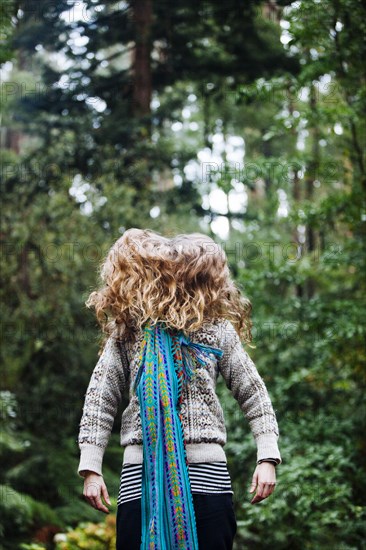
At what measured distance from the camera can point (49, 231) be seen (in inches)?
305

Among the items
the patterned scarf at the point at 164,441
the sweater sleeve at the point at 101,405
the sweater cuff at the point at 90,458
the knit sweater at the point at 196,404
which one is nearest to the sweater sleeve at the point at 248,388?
the knit sweater at the point at 196,404

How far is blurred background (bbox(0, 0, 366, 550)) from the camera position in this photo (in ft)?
17.6

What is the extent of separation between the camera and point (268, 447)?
2.47m

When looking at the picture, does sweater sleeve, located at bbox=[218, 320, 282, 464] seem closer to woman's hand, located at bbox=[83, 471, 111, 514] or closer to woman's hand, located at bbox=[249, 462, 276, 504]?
woman's hand, located at bbox=[249, 462, 276, 504]

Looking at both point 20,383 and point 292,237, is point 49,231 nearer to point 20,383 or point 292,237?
point 20,383

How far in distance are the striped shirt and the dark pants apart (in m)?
0.02

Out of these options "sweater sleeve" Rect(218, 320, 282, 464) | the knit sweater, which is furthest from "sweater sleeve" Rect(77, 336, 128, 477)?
"sweater sleeve" Rect(218, 320, 282, 464)

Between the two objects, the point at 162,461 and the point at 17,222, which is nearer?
the point at 162,461

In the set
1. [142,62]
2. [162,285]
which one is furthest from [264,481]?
[142,62]

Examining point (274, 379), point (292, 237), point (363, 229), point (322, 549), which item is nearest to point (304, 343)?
point (274, 379)

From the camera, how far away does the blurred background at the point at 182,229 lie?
211 inches

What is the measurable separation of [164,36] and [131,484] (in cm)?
823

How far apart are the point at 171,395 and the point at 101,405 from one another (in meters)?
0.32

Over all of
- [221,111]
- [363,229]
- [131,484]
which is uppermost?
[221,111]
